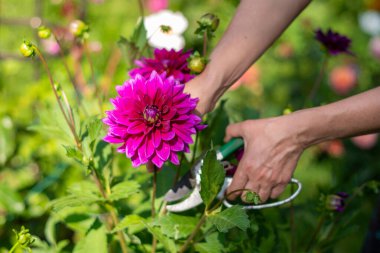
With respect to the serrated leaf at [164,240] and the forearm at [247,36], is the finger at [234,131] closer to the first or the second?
the forearm at [247,36]

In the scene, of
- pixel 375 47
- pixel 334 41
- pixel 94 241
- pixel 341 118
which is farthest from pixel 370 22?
pixel 94 241

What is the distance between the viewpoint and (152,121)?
2.37ft

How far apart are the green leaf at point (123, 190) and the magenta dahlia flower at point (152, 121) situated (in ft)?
0.50

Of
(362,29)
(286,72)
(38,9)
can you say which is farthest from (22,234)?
(362,29)

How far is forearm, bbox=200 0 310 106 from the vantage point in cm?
90

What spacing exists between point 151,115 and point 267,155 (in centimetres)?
22

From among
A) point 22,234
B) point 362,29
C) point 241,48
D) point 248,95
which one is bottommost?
point 22,234

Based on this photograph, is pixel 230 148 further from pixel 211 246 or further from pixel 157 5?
pixel 157 5

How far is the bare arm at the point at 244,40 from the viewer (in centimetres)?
89

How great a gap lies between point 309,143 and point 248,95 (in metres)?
1.61

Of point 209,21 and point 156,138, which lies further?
point 209,21

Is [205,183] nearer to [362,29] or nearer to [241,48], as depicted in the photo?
[241,48]

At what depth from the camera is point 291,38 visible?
227cm

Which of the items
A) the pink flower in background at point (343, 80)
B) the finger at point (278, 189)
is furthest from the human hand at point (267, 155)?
the pink flower in background at point (343, 80)
